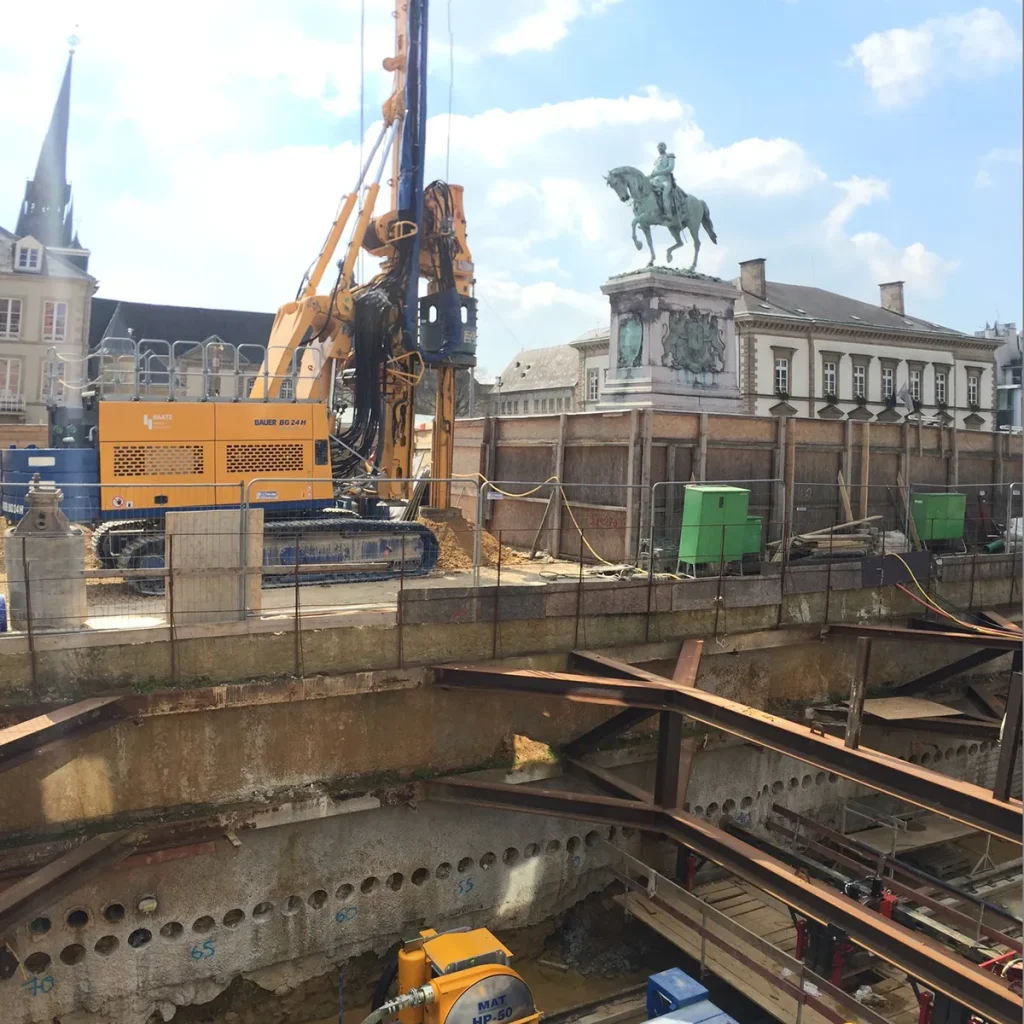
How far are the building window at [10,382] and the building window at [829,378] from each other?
4000 centimetres

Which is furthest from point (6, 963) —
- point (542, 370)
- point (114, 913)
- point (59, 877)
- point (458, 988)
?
point (542, 370)

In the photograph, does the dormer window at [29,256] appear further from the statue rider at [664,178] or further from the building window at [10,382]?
the statue rider at [664,178]

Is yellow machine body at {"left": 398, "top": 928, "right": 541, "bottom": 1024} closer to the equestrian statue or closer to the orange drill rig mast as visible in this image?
the orange drill rig mast

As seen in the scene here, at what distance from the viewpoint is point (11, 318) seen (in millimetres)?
41531

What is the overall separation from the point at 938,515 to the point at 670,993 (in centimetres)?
1204

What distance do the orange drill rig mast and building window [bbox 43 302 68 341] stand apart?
110 ft

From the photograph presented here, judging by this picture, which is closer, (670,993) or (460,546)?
(670,993)

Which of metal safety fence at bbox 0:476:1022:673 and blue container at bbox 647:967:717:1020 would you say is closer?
blue container at bbox 647:967:717:1020

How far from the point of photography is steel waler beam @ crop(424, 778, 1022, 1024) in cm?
651

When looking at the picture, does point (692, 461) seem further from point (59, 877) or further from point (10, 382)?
point (10, 382)

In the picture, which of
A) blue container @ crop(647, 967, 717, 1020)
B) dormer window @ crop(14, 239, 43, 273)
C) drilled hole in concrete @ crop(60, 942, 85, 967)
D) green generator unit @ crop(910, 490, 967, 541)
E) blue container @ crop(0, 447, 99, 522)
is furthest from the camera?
dormer window @ crop(14, 239, 43, 273)

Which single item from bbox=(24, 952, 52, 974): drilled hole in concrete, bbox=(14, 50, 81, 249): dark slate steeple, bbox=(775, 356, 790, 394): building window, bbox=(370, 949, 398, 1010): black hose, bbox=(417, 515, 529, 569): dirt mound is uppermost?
bbox=(14, 50, 81, 249): dark slate steeple

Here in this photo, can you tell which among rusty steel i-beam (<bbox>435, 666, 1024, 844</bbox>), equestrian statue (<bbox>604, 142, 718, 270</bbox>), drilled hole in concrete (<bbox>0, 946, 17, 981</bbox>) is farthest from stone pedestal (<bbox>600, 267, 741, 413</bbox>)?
drilled hole in concrete (<bbox>0, 946, 17, 981</bbox>)

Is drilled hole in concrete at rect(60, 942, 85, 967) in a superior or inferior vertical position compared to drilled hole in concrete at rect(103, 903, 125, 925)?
inferior
